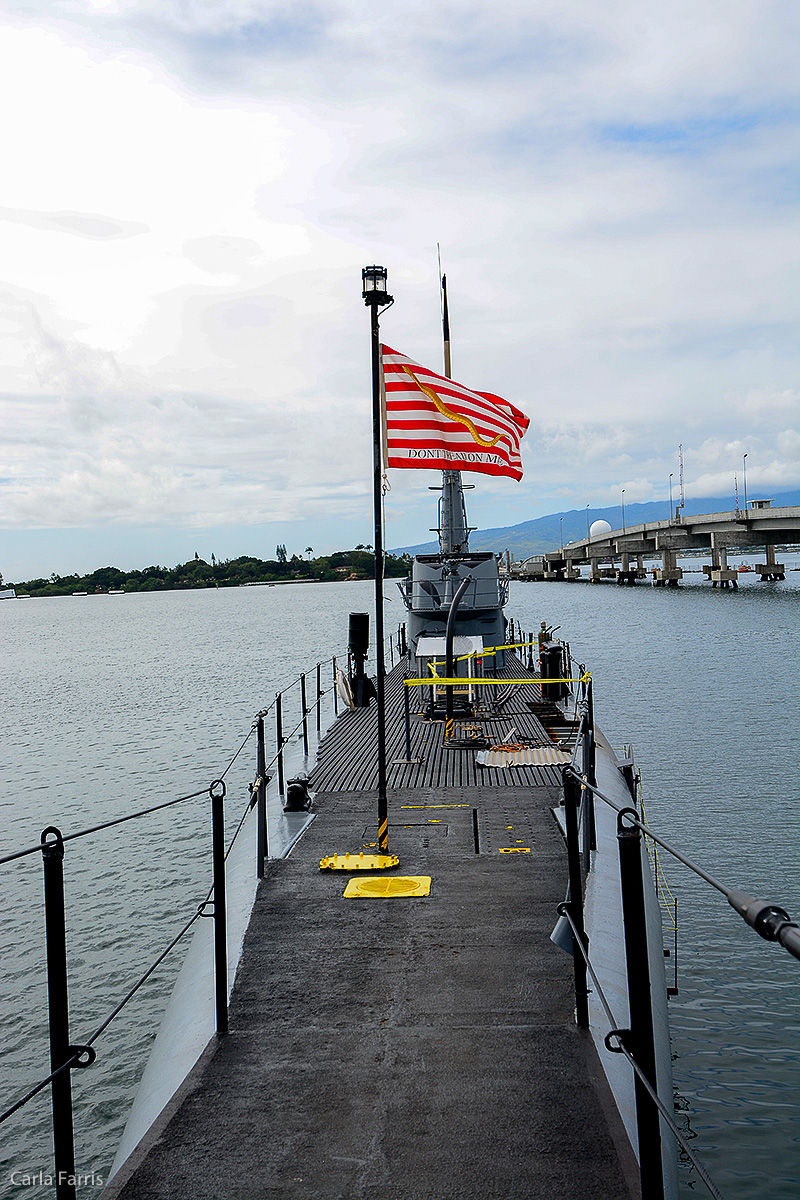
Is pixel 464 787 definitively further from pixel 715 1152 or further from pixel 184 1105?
pixel 184 1105

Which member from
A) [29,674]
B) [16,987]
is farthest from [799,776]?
[29,674]

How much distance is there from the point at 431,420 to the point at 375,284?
8.23 ft

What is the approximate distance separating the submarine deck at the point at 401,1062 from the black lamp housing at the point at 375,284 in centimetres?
663

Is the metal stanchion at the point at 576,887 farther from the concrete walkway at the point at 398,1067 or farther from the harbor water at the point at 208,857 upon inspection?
the harbor water at the point at 208,857

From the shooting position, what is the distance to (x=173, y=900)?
1452 cm

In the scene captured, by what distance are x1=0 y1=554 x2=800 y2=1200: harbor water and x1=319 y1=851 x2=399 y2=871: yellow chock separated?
3300 millimetres

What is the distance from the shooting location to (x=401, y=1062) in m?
5.68

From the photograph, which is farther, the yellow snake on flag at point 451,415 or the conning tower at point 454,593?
the conning tower at point 454,593

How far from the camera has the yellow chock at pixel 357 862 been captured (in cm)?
966

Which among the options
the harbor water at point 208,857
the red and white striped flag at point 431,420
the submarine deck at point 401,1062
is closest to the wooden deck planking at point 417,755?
the harbor water at point 208,857

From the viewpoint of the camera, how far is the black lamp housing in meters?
9.84

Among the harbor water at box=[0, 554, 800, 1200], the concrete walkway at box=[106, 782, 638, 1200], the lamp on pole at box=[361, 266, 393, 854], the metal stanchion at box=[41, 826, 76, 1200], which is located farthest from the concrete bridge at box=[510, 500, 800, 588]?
the metal stanchion at box=[41, 826, 76, 1200]

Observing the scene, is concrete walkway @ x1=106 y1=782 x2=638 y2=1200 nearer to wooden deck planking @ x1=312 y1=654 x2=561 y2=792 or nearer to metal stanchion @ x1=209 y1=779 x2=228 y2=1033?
metal stanchion @ x1=209 y1=779 x2=228 y2=1033

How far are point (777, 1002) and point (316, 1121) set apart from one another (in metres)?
8.03
